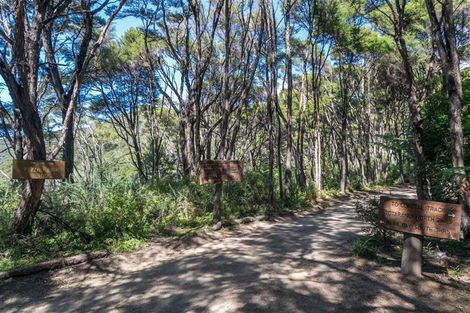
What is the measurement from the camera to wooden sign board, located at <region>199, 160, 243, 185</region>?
666cm

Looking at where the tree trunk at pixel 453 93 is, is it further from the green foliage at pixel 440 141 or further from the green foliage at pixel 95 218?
the green foliage at pixel 95 218

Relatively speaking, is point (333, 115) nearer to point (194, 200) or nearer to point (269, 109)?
point (269, 109)

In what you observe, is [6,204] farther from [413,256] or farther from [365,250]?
[413,256]

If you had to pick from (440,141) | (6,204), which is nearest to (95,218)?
(6,204)

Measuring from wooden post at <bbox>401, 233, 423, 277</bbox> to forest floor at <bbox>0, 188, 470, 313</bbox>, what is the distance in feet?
0.37

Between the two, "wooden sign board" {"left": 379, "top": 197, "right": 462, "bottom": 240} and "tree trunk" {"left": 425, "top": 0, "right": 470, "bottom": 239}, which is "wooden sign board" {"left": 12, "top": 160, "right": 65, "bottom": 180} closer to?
"wooden sign board" {"left": 379, "top": 197, "right": 462, "bottom": 240}

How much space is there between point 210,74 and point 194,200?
35.5ft

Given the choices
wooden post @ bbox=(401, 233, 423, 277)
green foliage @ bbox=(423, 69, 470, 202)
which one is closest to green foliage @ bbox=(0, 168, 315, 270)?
wooden post @ bbox=(401, 233, 423, 277)

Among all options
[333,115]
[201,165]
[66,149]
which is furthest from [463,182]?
[333,115]

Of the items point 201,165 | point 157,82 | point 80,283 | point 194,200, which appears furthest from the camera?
point 157,82

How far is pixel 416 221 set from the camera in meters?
3.64

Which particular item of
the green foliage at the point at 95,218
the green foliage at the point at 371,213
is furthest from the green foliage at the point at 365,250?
the green foliage at the point at 95,218

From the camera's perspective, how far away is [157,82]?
16.2 meters

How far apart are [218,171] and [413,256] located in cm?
410
